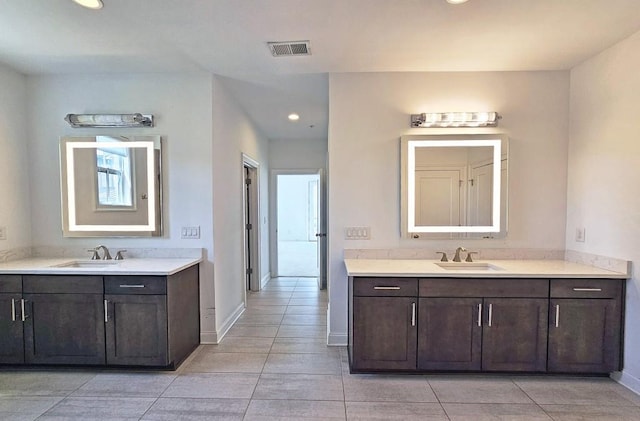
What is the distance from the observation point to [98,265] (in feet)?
9.84

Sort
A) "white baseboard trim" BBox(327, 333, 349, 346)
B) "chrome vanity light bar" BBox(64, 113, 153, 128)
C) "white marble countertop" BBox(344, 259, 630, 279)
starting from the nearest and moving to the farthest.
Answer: "white marble countertop" BBox(344, 259, 630, 279) < "chrome vanity light bar" BBox(64, 113, 153, 128) < "white baseboard trim" BBox(327, 333, 349, 346)

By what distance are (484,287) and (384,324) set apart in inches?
31.3

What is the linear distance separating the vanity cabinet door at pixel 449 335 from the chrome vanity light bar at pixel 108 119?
2.89m

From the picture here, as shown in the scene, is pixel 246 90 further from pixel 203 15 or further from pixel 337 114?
pixel 203 15

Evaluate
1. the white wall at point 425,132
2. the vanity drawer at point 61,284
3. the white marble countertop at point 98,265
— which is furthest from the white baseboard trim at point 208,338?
the white wall at point 425,132

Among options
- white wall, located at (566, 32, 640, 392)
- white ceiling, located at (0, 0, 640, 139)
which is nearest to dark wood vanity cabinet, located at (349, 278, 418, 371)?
white wall, located at (566, 32, 640, 392)

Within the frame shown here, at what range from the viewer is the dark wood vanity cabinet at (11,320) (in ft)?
8.48

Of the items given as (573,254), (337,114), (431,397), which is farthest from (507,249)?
(337,114)

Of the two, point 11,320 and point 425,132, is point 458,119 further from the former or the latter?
point 11,320

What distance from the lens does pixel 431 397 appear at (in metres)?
2.32

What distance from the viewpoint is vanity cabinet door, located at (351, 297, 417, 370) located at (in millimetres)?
2543

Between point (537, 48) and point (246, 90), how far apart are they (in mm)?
2609

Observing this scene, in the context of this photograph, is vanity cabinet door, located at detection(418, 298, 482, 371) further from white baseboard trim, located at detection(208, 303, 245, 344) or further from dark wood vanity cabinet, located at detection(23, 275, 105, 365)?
dark wood vanity cabinet, located at detection(23, 275, 105, 365)

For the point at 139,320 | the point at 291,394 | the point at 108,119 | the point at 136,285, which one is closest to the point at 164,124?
the point at 108,119
